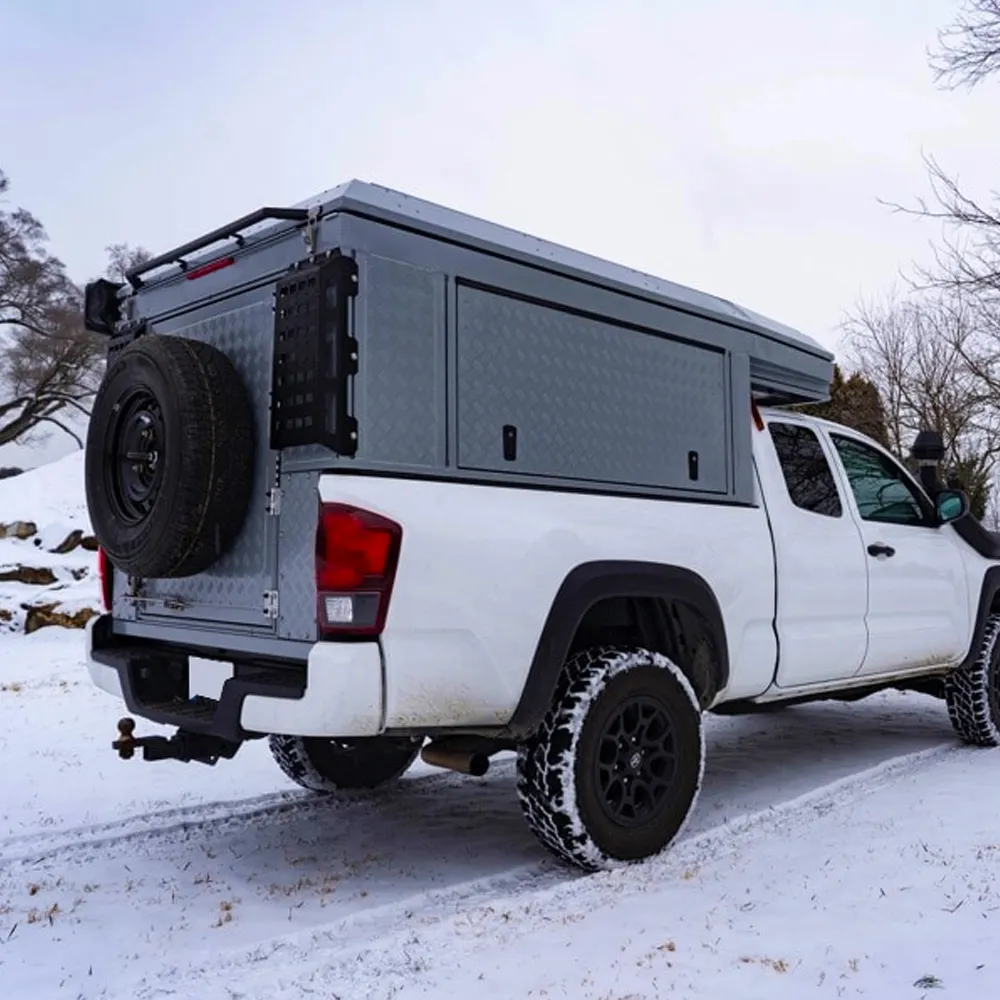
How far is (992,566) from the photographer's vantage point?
621cm

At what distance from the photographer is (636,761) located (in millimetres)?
3850

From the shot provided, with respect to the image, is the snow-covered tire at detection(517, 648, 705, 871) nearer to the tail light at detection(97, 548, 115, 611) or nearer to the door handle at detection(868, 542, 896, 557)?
the door handle at detection(868, 542, 896, 557)

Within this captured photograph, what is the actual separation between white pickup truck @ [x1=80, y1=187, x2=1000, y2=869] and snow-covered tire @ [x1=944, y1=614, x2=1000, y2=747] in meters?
1.82

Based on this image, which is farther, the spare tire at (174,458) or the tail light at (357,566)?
the spare tire at (174,458)

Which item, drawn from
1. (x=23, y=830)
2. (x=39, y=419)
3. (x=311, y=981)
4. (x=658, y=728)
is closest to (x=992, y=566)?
(x=658, y=728)

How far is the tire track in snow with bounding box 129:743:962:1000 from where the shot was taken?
2.84 meters

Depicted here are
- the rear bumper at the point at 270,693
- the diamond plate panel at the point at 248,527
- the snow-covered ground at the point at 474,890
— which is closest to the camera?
the snow-covered ground at the point at 474,890

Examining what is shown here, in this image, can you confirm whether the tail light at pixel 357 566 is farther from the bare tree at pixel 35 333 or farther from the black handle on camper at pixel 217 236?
the bare tree at pixel 35 333

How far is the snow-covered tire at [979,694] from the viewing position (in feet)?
19.5

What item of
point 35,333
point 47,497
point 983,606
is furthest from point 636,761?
point 35,333

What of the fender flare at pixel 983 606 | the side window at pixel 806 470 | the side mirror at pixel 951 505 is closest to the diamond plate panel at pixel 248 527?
the side window at pixel 806 470

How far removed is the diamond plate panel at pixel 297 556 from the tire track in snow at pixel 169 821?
1.64 meters

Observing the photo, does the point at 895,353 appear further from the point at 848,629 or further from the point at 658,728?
the point at 658,728

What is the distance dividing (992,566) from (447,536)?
14.4ft
